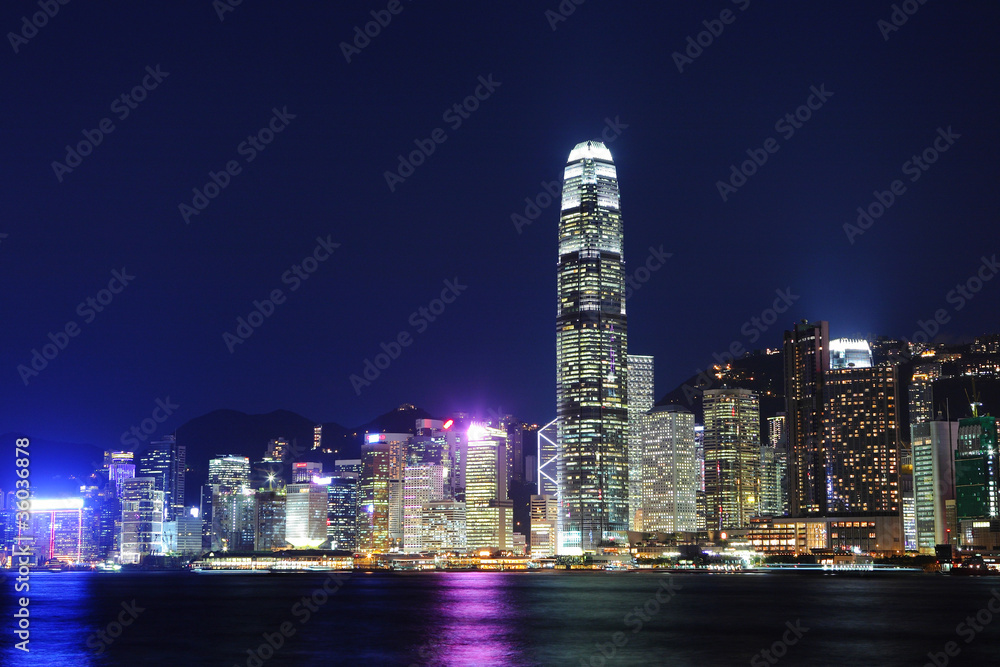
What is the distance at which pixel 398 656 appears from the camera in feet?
311

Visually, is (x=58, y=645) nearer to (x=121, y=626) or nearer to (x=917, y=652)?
(x=121, y=626)

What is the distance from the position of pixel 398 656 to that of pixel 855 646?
37.3 m

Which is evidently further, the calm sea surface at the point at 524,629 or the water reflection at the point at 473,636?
the calm sea surface at the point at 524,629

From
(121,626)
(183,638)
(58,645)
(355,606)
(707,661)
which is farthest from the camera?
(355,606)

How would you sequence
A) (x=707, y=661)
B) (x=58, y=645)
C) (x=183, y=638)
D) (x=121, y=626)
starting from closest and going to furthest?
(x=707, y=661) < (x=58, y=645) < (x=183, y=638) < (x=121, y=626)

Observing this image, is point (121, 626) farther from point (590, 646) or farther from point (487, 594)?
point (487, 594)

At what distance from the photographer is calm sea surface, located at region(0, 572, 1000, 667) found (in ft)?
→ 305

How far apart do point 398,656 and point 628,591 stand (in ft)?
341

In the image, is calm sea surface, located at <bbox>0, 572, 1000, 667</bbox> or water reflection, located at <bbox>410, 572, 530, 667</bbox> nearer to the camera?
water reflection, located at <bbox>410, 572, 530, 667</bbox>

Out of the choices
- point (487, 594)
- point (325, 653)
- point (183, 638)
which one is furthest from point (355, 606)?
point (325, 653)

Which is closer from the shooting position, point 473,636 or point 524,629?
point 473,636

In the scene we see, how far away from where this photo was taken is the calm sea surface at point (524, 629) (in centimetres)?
9288

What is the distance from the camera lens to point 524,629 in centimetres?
11531

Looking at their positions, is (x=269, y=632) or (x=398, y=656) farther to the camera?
(x=269, y=632)
